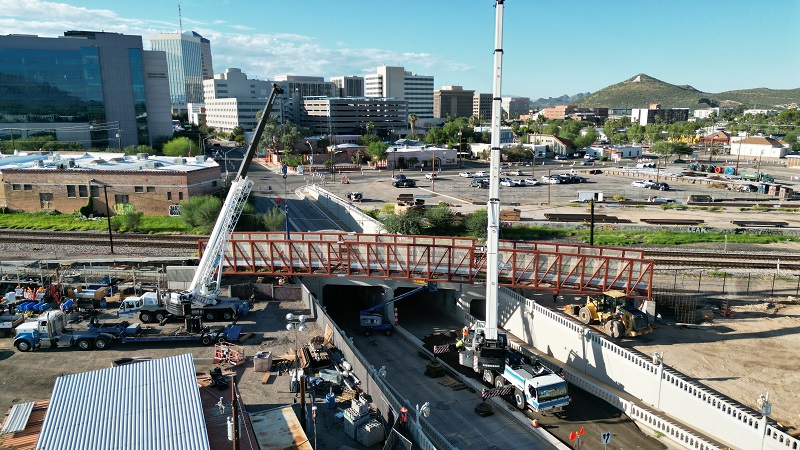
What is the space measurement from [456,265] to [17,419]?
2411 centimetres

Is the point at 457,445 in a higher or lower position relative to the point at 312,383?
lower

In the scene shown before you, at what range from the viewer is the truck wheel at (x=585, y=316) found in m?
31.7

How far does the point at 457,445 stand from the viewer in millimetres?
21875

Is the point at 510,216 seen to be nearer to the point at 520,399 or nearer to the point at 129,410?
the point at 520,399

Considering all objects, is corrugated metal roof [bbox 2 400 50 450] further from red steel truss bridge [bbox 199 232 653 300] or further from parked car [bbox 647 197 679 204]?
parked car [bbox 647 197 679 204]

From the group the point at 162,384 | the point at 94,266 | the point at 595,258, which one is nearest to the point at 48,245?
the point at 94,266

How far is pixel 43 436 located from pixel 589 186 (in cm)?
8470

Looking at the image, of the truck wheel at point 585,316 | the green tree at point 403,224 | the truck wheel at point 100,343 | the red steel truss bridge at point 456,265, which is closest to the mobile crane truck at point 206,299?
the truck wheel at point 100,343

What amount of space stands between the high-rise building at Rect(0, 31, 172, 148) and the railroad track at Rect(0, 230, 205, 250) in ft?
219

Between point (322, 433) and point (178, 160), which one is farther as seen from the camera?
point (178, 160)

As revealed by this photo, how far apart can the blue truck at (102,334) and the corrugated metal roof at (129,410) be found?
315 inches

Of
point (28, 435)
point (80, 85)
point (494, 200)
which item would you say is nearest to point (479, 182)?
point (494, 200)

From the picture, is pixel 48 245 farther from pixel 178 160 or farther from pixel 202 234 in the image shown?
pixel 178 160

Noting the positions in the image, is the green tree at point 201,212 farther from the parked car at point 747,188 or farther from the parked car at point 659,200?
the parked car at point 747,188
